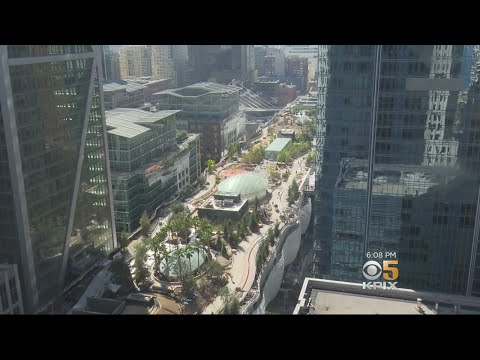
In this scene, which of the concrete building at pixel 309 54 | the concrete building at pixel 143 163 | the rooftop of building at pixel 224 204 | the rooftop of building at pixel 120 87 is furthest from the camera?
the concrete building at pixel 309 54

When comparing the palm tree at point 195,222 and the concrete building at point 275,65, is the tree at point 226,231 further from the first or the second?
the concrete building at point 275,65

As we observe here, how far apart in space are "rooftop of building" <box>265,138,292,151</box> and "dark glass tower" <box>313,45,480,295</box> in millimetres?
9666

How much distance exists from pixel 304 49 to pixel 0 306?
47.9 meters

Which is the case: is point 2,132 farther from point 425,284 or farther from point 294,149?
point 294,149

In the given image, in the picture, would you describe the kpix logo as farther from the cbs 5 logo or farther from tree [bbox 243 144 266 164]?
tree [bbox 243 144 266 164]

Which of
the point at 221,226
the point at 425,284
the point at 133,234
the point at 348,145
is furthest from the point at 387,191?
the point at 133,234

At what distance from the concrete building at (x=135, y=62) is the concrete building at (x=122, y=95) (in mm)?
9809

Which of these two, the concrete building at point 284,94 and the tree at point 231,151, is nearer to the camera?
the tree at point 231,151

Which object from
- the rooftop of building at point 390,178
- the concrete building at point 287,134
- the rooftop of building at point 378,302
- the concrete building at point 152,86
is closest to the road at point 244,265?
the rooftop of building at point 390,178

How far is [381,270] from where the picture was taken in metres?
9.25

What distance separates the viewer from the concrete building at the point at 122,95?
2255cm

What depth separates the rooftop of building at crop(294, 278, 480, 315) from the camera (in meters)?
5.90

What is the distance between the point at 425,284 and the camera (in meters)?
9.75

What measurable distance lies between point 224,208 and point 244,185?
4.92 feet
